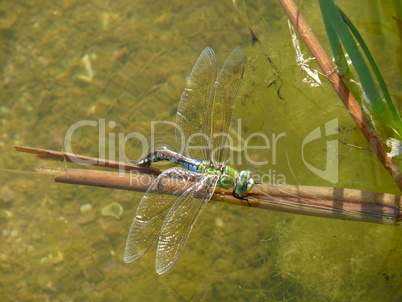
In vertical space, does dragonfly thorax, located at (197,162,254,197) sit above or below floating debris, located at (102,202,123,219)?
above

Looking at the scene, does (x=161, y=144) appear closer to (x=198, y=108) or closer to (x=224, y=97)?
(x=198, y=108)

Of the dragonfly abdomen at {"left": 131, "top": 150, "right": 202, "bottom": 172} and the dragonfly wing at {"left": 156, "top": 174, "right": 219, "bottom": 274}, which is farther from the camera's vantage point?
the dragonfly abdomen at {"left": 131, "top": 150, "right": 202, "bottom": 172}

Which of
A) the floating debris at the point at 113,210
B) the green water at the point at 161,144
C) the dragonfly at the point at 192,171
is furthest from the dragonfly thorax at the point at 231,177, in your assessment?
the floating debris at the point at 113,210

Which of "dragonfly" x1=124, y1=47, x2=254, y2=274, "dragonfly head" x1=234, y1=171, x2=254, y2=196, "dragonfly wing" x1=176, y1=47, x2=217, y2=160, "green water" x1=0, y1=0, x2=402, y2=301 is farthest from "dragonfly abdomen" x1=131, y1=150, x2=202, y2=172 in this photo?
"dragonfly head" x1=234, y1=171, x2=254, y2=196

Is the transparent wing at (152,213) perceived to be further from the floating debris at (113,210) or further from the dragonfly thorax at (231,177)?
the floating debris at (113,210)

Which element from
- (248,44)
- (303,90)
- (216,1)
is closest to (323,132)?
(303,90)

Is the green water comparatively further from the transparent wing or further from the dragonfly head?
the transparent wing

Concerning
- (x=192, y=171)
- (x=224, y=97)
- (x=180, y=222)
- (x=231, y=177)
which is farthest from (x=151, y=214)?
(x=224, y=97)
